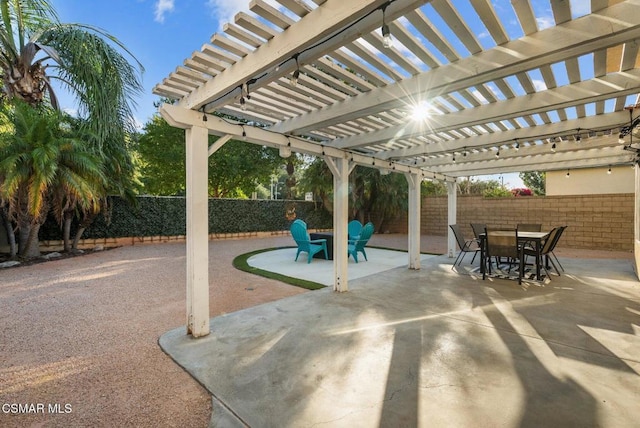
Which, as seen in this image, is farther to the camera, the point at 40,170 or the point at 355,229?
the point at 355,229

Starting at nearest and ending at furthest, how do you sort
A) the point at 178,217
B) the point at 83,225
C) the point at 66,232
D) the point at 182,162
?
the point at 66,232
the point at 83,225
the point at 178,217
the point at 182,162

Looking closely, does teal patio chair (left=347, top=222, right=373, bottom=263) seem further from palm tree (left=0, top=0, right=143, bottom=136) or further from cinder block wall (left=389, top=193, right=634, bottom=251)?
cinder block wall (left=389, top=193, right=634, bottom=251)

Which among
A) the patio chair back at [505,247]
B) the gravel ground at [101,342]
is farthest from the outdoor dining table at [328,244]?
the patio chair back at [505,247]

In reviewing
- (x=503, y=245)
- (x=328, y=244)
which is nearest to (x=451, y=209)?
(x=503, y=245)

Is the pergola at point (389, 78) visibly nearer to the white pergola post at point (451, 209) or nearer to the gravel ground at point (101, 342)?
the gravel ground at point (101, 342)

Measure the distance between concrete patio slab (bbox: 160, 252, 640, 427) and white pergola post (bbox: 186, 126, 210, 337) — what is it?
25 cm

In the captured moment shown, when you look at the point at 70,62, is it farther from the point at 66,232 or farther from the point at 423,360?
the point at 423,360

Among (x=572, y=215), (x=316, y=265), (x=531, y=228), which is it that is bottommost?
(x=316, y=265)

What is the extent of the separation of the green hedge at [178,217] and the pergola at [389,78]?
7693mm

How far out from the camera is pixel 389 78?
295 cm

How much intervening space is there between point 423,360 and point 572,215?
10.9 m

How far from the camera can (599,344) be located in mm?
2820

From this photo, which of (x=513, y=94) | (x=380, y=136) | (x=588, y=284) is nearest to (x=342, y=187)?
(x=380, y=136)

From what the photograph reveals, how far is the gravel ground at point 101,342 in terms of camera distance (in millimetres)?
1983
